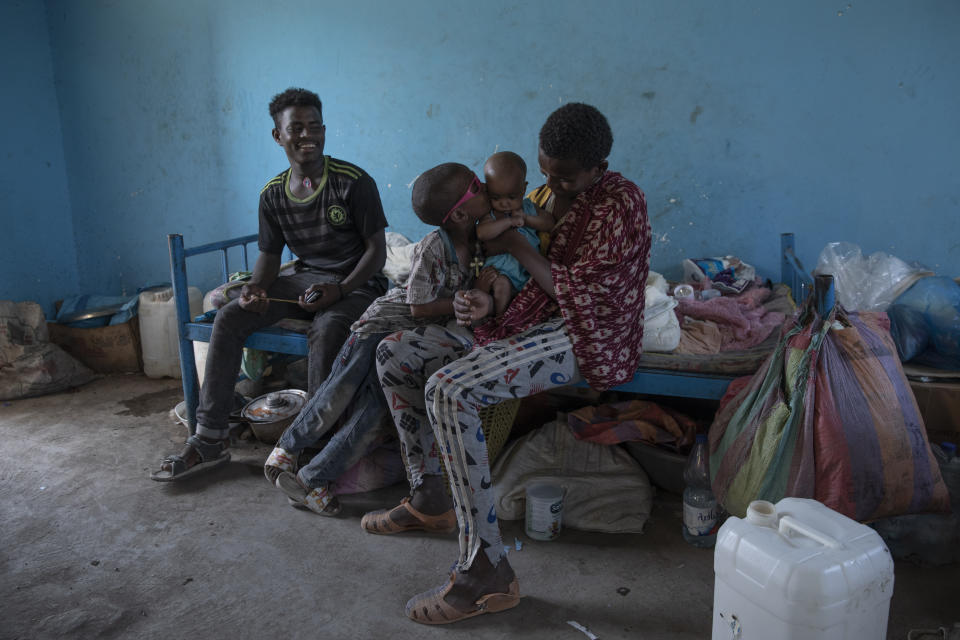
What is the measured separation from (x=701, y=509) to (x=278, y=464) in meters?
1.58

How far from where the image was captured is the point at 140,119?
4656 millimetres

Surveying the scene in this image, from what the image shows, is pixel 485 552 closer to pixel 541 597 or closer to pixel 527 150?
pixel 541 597

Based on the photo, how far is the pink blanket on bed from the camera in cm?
274

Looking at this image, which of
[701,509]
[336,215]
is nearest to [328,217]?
[336,215]

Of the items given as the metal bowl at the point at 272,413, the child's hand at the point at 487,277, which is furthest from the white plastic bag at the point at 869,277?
the metal bowl at the point at 272,413

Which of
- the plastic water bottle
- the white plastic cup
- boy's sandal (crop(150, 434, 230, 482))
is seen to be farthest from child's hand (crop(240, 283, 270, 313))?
the plastic water bottle

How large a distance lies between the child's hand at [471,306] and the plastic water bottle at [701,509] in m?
0.96

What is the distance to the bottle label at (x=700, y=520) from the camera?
2475 mm

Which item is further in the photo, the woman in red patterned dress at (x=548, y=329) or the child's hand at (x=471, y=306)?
the child's hand at (x=471, y=306)

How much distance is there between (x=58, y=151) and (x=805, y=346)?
191 inches

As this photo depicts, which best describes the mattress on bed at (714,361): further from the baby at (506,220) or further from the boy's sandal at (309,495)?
the boy's sandal at (309,495)

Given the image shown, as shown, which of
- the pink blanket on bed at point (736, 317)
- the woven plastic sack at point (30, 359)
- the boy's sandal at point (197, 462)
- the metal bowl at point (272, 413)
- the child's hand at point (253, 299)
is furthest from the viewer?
the woven plastic sack at point (30, 359)

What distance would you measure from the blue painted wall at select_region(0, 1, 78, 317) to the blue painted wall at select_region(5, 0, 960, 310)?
68mm

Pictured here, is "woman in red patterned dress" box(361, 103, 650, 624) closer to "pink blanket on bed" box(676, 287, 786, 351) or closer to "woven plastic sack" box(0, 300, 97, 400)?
"pink blanket on bed" box(676, 287, 786, 351)
